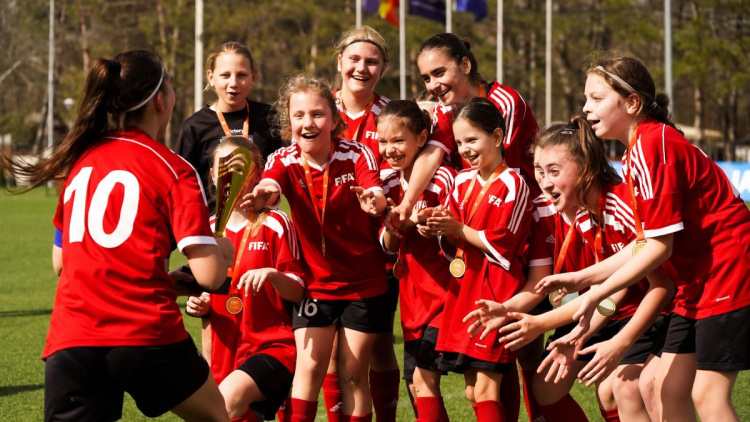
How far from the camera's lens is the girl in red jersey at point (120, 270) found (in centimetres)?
375

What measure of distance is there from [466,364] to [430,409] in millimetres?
389

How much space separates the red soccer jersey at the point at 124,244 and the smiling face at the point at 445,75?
2.04 meters

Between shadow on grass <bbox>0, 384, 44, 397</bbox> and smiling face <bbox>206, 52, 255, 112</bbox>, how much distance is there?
252cm

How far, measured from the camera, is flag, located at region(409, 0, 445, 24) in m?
37.6

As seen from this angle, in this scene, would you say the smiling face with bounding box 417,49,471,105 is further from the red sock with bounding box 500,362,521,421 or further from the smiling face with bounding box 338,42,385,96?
the red sock with bounding box 500,362,521,421

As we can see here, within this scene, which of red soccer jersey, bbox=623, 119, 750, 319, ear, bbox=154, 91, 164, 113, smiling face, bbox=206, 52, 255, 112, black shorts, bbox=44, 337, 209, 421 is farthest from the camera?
smiling face, bbox=206, 52, 255, 112

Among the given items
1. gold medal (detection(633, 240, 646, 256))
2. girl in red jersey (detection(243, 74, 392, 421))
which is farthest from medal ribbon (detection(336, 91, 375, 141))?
gold medal (detection(633, 240, 646, 256))

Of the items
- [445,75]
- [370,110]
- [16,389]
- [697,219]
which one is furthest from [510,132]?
[16,389]

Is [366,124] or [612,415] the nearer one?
[612,415]

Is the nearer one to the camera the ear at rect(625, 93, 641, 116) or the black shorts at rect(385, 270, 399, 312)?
the ear at rect(625, 93, 641, 116)

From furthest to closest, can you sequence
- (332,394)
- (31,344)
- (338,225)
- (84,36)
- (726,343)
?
(84,36)
(31,344)
(332,394)
(338,225)
(726,343)

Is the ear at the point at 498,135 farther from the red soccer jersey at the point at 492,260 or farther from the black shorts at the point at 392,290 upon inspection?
the black shorts at the point at 392,290

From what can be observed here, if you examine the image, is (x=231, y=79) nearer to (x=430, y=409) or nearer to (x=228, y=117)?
(x=228, y=117)

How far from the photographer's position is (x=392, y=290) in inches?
232
